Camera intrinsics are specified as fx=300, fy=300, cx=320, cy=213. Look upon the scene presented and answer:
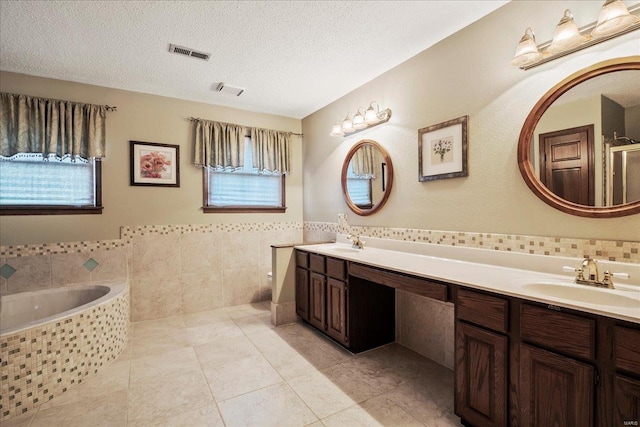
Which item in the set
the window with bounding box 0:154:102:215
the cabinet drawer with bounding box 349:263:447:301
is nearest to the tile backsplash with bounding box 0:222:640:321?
the window with bounding box 0:154:102:215

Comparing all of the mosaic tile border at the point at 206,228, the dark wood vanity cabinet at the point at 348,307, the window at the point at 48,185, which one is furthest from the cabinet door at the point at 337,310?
the window at the point at 48,185

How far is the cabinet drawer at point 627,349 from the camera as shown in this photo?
1078 mm

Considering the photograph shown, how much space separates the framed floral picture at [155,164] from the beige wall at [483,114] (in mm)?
2317

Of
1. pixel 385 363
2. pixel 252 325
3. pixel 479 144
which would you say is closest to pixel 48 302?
pixel 252 325

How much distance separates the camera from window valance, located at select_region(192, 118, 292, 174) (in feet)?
12.0

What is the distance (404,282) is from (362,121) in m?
1.78

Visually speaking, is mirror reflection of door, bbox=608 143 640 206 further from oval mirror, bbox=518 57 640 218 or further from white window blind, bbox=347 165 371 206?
white window blind, bbox=347 165 371 206

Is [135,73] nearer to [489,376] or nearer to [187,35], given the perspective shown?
[187,35]

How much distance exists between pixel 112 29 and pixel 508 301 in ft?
10.3

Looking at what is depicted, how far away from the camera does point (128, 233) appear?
332 cm

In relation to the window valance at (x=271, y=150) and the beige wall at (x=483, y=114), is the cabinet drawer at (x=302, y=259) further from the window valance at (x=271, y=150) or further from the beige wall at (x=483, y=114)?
the window valance at (x=271, y=150)

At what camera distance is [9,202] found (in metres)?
2.81

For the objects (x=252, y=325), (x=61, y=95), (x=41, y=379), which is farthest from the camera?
(x=252, y=325)

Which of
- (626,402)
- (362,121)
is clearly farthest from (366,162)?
(626,402)
